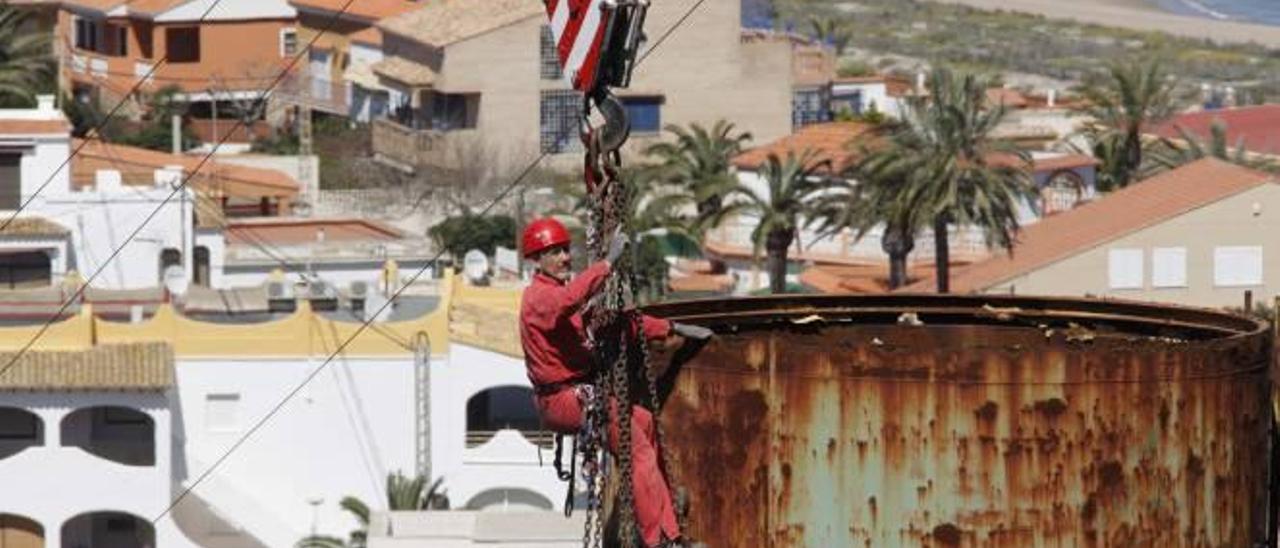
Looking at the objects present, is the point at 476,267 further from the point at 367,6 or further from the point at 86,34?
the point at 367,6

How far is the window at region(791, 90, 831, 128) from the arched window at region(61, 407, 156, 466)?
4315 cm

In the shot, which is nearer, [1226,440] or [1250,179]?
[1226,440]

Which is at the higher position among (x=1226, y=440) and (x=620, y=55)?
(x=620, y=55)

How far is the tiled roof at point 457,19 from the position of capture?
4333 inches

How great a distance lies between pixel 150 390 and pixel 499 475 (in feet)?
18.0

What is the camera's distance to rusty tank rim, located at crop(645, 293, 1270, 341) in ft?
70.6

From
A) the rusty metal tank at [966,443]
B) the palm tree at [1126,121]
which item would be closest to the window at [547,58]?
the palm tree at [1126,121]

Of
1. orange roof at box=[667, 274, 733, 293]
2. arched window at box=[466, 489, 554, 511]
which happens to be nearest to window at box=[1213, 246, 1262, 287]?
orange roof at box=[667, 274, 733, 293]

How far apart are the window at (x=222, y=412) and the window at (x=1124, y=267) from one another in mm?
14912

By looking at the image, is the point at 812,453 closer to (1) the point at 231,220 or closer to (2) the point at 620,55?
(2) the point at 620,55

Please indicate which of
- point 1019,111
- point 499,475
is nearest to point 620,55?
point 499,475

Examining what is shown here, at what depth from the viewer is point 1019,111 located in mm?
107562

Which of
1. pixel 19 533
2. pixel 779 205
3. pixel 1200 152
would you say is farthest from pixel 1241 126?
pixel 19 533

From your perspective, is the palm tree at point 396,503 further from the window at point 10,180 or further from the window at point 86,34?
the window at point 86,34
